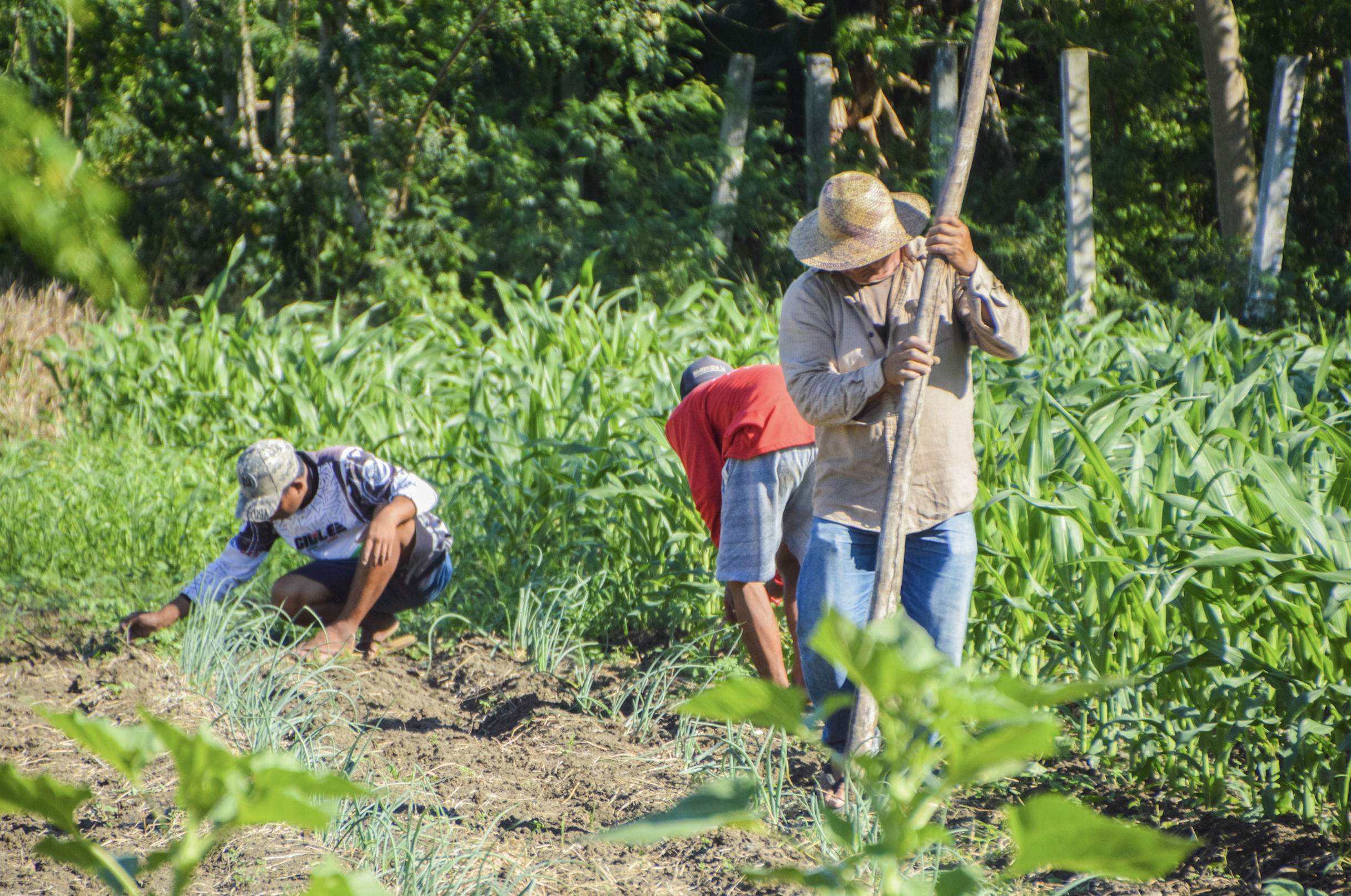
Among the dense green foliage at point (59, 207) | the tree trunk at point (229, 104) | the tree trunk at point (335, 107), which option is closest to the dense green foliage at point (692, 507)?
the dense green foliage at point (59, 207)

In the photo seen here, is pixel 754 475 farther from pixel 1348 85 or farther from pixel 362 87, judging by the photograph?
pixel 362 87

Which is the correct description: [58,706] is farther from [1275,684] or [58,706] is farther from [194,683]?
[1275,684]

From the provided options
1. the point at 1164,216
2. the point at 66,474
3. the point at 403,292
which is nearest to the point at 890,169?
the point at 1164,216

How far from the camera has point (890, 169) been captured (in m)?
10.8

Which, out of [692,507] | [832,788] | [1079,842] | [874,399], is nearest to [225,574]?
[692,507]

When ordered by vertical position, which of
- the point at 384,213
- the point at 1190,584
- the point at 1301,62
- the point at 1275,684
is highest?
the point at 1301,62

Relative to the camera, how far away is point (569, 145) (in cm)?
1113

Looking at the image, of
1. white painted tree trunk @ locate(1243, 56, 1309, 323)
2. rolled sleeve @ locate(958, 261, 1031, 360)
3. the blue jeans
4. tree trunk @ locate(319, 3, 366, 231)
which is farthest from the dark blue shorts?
tree trunk @ locate(319, 3, 366, 231)

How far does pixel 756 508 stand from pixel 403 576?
1.49m

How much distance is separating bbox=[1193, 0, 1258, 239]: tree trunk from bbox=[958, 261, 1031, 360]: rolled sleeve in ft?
24.7

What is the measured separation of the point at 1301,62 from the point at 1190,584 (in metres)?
7.36

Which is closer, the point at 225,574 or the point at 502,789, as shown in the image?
the point at 502,789

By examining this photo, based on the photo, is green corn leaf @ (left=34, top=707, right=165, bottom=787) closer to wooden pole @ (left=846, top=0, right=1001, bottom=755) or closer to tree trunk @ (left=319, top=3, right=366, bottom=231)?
wooden pole @ (left=846, top=0, right=1001, bottom=755)

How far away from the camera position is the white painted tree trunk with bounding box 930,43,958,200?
9.61 m
